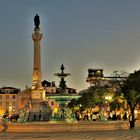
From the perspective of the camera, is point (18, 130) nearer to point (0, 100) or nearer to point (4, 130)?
point (4, 130)

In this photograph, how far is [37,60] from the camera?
60.6m

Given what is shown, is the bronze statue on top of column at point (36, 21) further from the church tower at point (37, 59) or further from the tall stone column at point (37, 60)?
the tall stone column at point (37, 60)

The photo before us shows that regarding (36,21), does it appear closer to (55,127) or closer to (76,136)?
(55,127)

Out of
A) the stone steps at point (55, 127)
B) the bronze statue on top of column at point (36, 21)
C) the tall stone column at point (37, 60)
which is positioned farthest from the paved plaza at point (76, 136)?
the bronze statue on top of column at point (36, 21)

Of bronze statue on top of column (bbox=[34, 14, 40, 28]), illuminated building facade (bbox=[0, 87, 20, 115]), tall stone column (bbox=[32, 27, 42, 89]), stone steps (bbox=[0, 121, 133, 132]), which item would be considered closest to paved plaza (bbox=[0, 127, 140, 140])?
stone steps (bbox=[0, 121, 133, 132])

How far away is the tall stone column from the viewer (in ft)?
195

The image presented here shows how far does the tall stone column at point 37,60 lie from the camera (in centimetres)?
5951

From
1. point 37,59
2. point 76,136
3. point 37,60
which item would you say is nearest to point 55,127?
point 76,136

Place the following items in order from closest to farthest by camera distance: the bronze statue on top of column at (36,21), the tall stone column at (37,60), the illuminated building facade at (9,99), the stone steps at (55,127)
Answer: the stone steps at (55,127)
the tall stone column at (37,60)
the bronze statue on top of column at (36,21)
the illuminated building facade at (9,99)

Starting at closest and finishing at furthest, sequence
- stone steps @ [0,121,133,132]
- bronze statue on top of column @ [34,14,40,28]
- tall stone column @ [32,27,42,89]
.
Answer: stone steps @ [0,121,133,132], tall stone column @ [32,27,42,89], bronze statue on top of column @ [34,14,40,28]

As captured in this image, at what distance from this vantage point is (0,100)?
177750 millimetres

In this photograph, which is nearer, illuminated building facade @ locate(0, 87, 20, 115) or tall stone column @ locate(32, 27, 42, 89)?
tall stone column @ locate(32, 27, 42, 89)

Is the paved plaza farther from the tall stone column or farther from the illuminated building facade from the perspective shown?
the illuminated building facade

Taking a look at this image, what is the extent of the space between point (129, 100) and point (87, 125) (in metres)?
8.10
